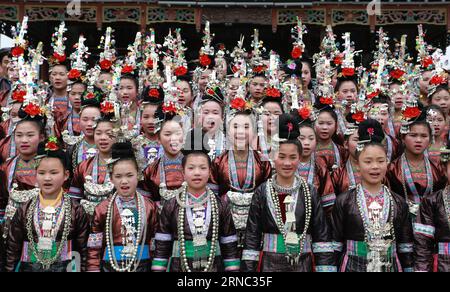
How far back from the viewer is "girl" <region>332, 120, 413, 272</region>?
5.31 meters

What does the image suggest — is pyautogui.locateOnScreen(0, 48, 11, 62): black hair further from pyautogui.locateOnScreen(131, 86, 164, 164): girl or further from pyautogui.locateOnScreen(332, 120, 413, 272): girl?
pyautogui.locateOnScreen(332, 120, 413, 272): girl

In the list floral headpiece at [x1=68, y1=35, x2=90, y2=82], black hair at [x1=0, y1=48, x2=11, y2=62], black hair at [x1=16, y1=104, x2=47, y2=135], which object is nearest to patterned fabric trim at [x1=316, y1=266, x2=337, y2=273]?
black hair at [x1=16, y1=104, x2=47, y2=135]

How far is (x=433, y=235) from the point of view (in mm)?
5434

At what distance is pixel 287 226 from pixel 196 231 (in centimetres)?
81

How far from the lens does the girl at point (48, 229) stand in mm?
5453

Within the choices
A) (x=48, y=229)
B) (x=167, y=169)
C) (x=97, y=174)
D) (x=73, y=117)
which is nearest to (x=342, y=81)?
(x=167, y=169)

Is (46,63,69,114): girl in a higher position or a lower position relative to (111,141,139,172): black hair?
higher

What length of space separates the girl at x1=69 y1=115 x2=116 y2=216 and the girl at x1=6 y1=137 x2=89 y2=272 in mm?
919

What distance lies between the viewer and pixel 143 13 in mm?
15266

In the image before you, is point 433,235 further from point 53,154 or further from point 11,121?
point 11,121
